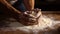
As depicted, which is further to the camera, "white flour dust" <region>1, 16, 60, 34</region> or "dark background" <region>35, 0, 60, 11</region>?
"dark background" <region>35, 0, 60, 11</region>

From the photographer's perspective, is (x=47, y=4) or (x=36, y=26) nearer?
(x=36, y=26)

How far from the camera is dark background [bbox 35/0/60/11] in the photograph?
59.9 inches

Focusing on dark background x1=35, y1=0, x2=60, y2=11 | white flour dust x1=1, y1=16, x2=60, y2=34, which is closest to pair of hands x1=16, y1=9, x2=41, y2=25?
white flour dust x1=1, y1=16, x2=60, y2=34

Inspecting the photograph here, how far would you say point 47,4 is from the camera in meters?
1.53

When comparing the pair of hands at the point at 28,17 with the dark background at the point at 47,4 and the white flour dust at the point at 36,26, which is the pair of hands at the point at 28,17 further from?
the dark background at the point at 47,4

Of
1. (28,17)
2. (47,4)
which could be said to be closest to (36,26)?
(28,17)

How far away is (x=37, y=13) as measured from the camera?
4.13ft

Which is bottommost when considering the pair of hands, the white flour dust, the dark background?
the white flour dust

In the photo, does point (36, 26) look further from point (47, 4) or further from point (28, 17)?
point (47, 4)

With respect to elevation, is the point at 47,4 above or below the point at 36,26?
above

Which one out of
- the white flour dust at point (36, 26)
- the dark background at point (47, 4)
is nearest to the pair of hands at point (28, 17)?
the white flour dust at point (36, 26)

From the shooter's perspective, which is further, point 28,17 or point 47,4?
point 47,4

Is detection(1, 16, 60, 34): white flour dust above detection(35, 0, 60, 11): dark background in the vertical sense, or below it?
below

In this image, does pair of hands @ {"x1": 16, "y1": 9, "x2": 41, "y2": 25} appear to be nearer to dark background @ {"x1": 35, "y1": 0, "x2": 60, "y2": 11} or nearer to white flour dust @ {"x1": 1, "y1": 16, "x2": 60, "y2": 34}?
white flour dust @ {"x1": 1, "y1": 16, "x2": 60, "y2": 34}
